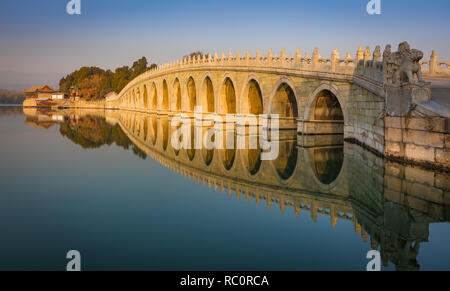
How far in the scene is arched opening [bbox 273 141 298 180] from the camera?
12957mm

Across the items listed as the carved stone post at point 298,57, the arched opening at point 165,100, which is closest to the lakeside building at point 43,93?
the arched opening at point 165,100

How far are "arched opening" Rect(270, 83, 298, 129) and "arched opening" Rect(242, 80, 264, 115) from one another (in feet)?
10.4

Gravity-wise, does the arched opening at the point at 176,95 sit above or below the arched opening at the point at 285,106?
above

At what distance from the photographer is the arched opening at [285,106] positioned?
78.0 ft

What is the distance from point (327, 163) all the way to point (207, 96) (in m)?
20.7

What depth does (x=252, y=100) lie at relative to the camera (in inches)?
1094

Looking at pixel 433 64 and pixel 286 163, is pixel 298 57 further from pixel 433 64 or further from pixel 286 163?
pixel 286 163

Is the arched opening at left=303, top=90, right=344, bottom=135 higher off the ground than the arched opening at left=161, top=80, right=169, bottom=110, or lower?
lower

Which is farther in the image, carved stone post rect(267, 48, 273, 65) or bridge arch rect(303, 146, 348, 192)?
carved stone post rect(267, 48, 273, 65)

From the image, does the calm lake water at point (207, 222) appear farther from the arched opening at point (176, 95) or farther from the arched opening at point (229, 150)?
the arched opening at point (176, 95)

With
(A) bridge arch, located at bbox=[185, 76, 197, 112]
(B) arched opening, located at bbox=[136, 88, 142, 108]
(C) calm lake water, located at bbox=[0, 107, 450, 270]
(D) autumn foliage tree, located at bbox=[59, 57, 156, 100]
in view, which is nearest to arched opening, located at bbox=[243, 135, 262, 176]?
(C) calm lake water, located at bbox=[0, 107, 450, 270]

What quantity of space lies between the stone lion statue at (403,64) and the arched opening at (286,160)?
426 centimetres

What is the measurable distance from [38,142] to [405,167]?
59.6ft

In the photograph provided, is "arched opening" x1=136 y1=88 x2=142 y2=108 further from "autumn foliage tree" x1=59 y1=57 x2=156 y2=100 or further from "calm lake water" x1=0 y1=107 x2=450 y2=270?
"calm lake water" x1=0 y1=107 x2=450 y2=270
